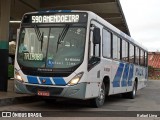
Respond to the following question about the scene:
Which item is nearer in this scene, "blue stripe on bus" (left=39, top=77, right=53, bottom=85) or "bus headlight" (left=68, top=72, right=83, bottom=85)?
"bus headlight" (left=68, top=72, right=83, bottom=85)

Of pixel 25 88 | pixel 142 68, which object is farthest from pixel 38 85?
pixel 142 68

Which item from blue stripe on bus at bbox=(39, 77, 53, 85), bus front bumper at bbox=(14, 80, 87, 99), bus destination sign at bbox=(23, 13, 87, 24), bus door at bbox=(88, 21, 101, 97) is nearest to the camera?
bus front bumper at bbox=(14, 80, 87, 99)

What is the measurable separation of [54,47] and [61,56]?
0.38 m

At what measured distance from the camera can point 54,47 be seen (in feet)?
38.2

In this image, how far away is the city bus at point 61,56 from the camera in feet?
37.1

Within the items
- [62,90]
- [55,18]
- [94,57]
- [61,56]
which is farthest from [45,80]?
[55,18]

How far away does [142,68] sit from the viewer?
21344 mm

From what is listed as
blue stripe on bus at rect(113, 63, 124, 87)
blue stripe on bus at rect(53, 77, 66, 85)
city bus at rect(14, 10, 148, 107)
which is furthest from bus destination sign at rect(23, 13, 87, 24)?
blue stripe on bus at rect(113, 63, 124, 87)

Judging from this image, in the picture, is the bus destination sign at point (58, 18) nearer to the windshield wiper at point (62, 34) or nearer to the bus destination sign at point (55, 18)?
the bus destination sign at point (55, 18)

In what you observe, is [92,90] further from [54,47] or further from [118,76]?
[118,76]

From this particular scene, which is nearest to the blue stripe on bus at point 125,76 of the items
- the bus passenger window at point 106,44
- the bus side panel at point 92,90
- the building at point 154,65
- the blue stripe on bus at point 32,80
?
the bus passenger window at point 106,44

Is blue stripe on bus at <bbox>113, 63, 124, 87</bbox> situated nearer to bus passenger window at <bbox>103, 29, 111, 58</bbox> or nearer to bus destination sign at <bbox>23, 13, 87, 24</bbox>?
bus passenger window at <bbox>103, 29, 111, 58</bbox>

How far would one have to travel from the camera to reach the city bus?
11297 millimetres

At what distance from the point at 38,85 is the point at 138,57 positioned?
9.50 m
